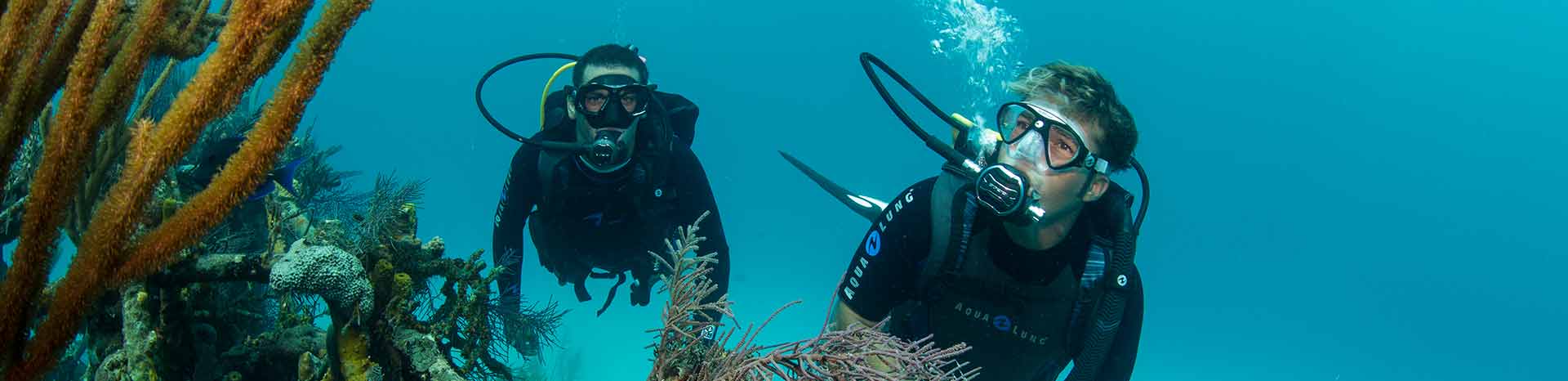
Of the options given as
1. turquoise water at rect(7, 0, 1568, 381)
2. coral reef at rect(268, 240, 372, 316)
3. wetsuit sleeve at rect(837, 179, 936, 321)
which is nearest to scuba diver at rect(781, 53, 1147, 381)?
wetsuit sleeve at rect(837, 179, 936, 321)

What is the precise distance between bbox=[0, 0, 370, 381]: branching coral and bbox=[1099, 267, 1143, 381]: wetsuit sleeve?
3.93 meters

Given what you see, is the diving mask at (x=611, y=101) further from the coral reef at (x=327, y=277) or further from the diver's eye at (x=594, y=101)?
the coral reef at (x=327, y=277)

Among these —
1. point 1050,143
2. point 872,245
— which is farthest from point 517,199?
point 1050,143

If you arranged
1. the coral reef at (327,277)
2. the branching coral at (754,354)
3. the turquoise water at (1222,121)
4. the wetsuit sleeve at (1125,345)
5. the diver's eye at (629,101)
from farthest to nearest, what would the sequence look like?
the turquoise water at (1222,121) < the diver's eye at (629,101) < the wetsuit sleeve at (1125,345) < the coral reef at (327,277) < the branching coral at (754,354)

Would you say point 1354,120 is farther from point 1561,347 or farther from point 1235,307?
point 1235,307

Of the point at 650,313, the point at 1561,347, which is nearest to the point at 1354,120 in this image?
the point at 1561,347

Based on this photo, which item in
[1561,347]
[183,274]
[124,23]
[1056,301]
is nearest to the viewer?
[124,23]

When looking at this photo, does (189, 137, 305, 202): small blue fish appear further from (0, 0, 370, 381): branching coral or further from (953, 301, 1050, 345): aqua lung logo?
(953, 301, 1050, 345): aqua lung logo

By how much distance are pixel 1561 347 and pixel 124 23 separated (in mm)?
101677

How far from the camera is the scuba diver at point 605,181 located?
5.52m

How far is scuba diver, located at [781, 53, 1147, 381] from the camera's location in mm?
3572

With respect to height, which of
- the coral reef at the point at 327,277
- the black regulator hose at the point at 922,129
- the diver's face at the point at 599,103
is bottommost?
the coral reef at the point at 327,277

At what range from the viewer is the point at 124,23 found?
1.95 meters

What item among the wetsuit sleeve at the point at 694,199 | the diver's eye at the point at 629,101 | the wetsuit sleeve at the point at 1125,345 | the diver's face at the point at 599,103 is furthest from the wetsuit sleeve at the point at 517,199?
the wetsuit sleeve at the point at 1125,345
